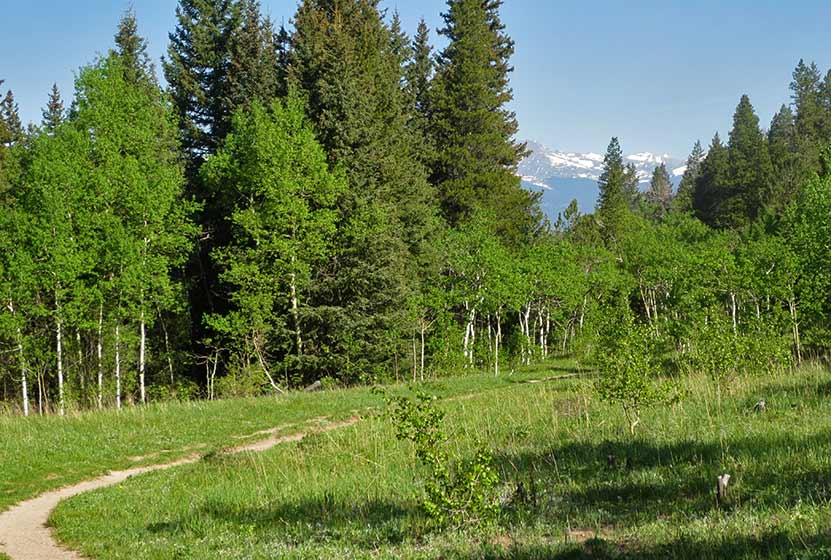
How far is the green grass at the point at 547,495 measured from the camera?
21.7ft

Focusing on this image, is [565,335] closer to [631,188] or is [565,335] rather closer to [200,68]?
[200,68]

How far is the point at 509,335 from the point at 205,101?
89.2 ft

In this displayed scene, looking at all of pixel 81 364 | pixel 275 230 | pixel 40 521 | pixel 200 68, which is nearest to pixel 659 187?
pixel 200 68

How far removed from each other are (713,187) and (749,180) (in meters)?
10.9

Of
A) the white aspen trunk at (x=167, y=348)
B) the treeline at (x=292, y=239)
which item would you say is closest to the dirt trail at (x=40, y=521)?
the treeline at (x=292, y=239)

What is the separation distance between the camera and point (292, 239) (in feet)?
101

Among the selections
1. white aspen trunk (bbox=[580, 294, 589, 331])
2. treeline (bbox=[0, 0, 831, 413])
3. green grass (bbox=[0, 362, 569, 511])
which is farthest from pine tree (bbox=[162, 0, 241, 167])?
white aspen trunk (bbox=[580, 294, 589, 331])

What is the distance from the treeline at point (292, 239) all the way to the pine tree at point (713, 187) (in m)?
35.9

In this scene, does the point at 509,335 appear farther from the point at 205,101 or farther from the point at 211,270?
the point at 205,101

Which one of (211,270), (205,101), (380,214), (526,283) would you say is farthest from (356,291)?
(205,101)

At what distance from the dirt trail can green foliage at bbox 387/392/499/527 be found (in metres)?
4.61

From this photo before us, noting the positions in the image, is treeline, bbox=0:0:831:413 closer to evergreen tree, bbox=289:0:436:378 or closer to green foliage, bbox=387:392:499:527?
evergreen tree, bbox=289:0:436:378

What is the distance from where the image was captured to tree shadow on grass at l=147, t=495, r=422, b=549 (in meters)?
7.96

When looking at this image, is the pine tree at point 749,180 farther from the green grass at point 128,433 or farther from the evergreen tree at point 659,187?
the green grass at point 128,433
